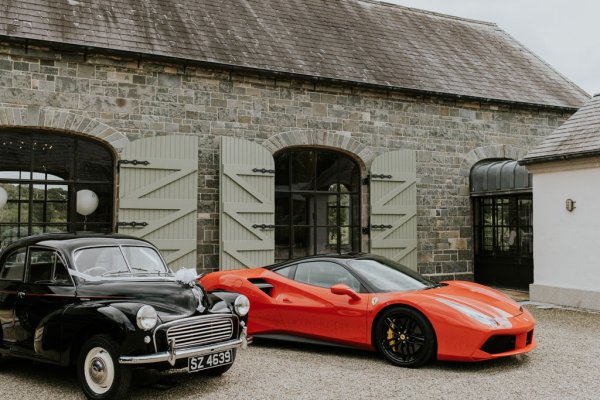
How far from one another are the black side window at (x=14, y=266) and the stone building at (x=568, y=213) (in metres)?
8.41

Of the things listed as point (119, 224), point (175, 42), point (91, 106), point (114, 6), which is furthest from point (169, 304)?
point (114, 6)

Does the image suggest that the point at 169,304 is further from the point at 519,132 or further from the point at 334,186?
the point at 519,132

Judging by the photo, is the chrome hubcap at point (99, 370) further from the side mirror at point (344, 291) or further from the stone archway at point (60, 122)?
the stone archway at point (60, 122)

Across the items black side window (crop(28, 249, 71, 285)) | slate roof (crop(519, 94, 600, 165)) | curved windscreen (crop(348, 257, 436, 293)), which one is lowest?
curved windscreen (crop(348, 257, 436, 293))

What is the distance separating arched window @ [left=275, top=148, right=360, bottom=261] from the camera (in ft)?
38.1

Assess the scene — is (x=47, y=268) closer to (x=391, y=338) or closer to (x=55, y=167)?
(x=391, y=338)

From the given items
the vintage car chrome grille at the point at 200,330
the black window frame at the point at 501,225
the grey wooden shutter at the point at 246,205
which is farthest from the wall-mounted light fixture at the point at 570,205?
the vintage car chrome grille at the point at 200,330

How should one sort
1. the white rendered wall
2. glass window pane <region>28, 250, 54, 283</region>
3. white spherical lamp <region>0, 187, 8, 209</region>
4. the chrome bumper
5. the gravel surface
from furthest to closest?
the white rendered wall → white spherical lamp <region>0, 187, 8, 209</region> → glass window pane <region>28, 250, 54, 283</region> → the gravel surface → the chrome bumper

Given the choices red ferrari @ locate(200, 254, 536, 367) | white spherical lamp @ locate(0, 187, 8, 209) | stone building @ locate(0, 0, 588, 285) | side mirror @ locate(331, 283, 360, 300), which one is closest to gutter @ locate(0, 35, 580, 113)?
stone building @ locate(0, 0, 588, 285)

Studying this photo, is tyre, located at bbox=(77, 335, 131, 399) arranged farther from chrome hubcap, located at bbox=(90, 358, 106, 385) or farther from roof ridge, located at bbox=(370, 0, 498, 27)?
roof ridge, located at bbox=(370, 0, 498, 27)

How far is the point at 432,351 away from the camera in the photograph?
568 cm

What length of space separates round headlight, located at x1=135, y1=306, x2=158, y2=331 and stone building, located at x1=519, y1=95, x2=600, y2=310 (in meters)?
7.66

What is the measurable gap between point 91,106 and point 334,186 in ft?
16.2

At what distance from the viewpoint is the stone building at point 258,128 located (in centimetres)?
992
